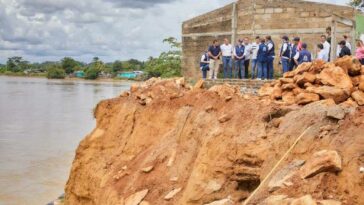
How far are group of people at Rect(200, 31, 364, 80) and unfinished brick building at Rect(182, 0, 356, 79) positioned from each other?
167 centimetres

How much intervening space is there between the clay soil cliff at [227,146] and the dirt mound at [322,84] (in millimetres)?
18

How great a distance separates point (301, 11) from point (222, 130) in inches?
402

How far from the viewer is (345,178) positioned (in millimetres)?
5363

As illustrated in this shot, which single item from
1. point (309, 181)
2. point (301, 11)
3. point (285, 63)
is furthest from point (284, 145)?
point (301, 11)

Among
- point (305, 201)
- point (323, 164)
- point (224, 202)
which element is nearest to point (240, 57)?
point (224, 202)

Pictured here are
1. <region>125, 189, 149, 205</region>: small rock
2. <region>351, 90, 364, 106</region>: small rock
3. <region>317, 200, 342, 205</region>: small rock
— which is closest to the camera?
<region>317, 200, 342, 205</region>: small rock

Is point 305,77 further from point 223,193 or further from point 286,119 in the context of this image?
point 223,193

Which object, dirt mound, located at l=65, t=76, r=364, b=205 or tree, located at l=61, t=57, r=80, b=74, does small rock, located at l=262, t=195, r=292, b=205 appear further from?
tree, located at l=61, t=57, r=80, b=74

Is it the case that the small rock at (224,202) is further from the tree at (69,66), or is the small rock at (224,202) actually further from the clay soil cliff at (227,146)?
the tree at (69,66)

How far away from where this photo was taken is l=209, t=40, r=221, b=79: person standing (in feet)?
50.7

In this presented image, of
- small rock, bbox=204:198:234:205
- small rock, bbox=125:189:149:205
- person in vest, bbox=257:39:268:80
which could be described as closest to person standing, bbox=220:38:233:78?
person in vest, bbox=257:39:268:80

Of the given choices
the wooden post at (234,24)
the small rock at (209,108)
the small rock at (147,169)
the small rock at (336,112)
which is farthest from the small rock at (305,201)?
the wooden post at (234,24)

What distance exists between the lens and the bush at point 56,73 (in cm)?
12325

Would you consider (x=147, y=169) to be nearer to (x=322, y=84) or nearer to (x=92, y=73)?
(x=322, y=84)
